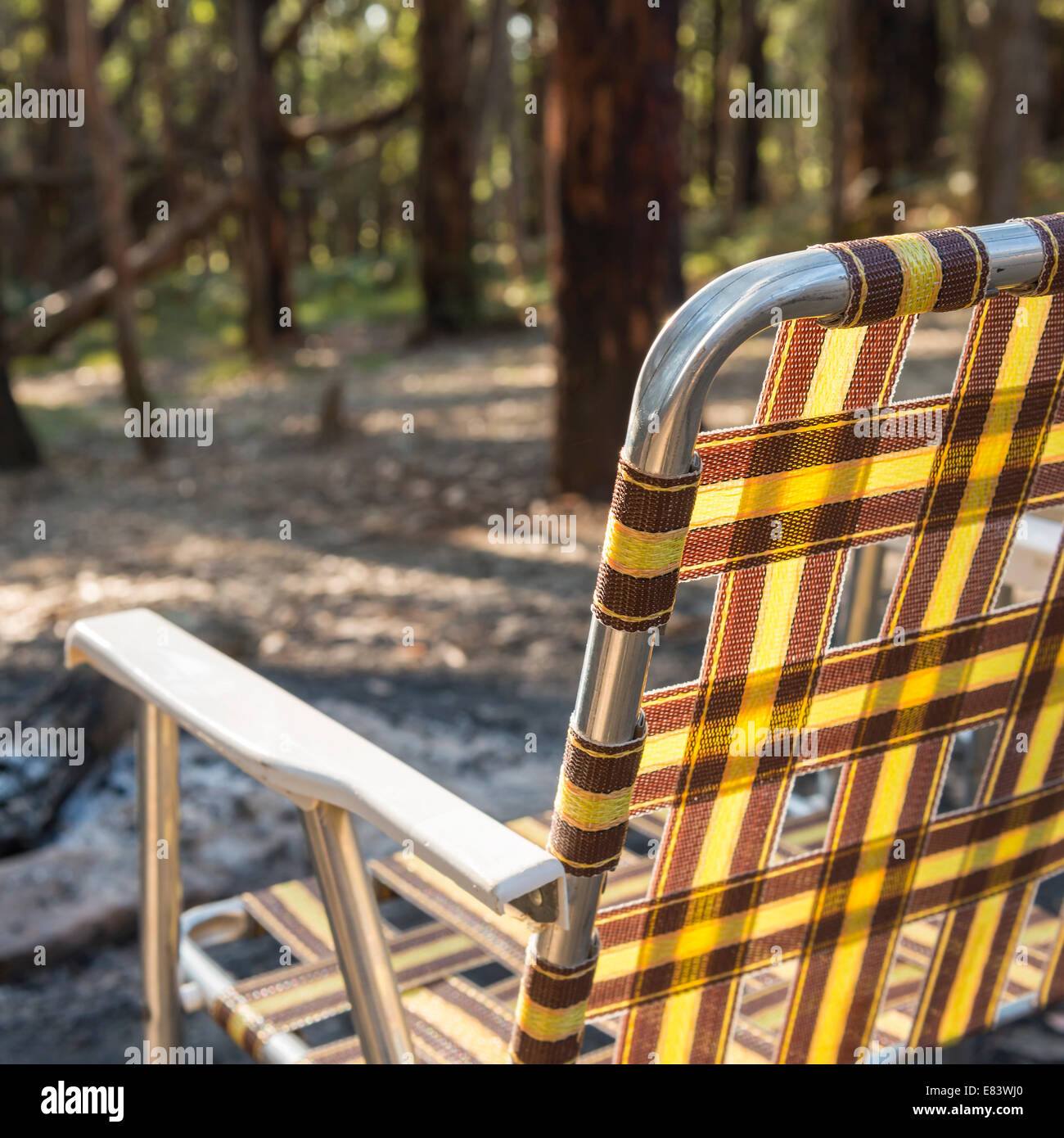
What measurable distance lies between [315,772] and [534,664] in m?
3.30

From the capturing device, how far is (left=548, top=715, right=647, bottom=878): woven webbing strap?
3.54 ft

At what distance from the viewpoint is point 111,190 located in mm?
8656

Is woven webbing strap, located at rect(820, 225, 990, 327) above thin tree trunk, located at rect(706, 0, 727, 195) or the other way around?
above

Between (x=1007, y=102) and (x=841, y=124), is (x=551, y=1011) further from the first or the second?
(x=841, y=124)

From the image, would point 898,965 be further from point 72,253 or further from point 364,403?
point 72,253

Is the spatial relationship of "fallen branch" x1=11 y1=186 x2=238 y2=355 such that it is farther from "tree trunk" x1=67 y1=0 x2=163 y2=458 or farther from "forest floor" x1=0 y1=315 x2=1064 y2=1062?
"tree trunk" x1=67 y1=0 x2=163 y2=458

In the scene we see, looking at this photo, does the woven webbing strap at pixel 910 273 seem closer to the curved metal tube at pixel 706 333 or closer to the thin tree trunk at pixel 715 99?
the curved metal tube at pixel 706 333

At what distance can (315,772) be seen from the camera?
126 cm

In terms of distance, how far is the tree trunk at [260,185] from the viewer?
1209 cm

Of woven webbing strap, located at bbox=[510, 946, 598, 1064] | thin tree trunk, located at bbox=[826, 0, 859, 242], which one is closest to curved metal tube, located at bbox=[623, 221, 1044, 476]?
woven webbing strap, located at bbox=[510, 946, 598, 1064]

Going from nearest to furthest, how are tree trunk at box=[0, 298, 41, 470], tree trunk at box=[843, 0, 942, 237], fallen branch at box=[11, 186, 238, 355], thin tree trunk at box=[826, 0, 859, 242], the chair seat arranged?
the chair seat → tree trunk at box=[0, 298, 41, 470] → thin tree trunk at box=[826, 0, 859, 242] → fallen branch at box=[11, 186, 238, 355] → tree trunk at box=[843, 0, 942, 237]

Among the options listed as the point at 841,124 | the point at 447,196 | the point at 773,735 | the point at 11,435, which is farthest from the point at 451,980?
the point at 841,124

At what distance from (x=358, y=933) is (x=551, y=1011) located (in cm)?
22

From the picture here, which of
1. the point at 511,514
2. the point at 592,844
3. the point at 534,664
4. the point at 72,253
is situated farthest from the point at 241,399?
the point at 592,844
